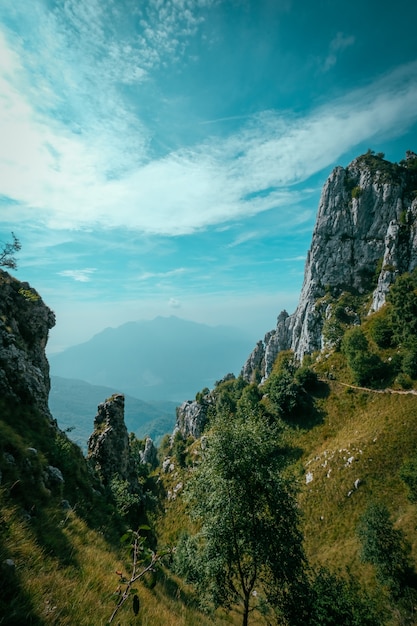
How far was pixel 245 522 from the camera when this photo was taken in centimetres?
1573

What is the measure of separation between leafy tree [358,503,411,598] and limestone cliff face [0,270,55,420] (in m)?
36.3

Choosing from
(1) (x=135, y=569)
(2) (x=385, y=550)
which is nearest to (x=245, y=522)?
(1) (x=135, y=569)

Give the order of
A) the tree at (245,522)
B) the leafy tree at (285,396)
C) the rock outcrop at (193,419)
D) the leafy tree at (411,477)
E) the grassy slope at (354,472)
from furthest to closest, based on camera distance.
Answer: the rock outcrop at (193,419)
the leafy tree at (285,396)
the grassy slope at (354,472)
the leafy tree at (411,477)
the tree at (245,522)

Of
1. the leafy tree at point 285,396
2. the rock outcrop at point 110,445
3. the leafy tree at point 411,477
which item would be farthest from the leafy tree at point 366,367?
the rock outcrop at point 110,445

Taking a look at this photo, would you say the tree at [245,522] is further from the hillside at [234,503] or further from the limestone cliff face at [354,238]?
the limestone cliff face at [354,238]

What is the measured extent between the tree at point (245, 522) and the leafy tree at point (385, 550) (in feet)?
61.8

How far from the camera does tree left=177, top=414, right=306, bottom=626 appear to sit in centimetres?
1564

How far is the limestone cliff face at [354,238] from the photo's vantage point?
432 ft

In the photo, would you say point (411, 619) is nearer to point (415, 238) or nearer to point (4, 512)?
point (4, 512)

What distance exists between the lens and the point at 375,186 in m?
147

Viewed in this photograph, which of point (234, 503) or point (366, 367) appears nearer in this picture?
point (234, 503)

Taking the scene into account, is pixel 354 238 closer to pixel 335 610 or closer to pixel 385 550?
pixel 385 550

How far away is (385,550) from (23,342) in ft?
147

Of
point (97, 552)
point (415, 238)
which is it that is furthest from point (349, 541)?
point (415, 238)
